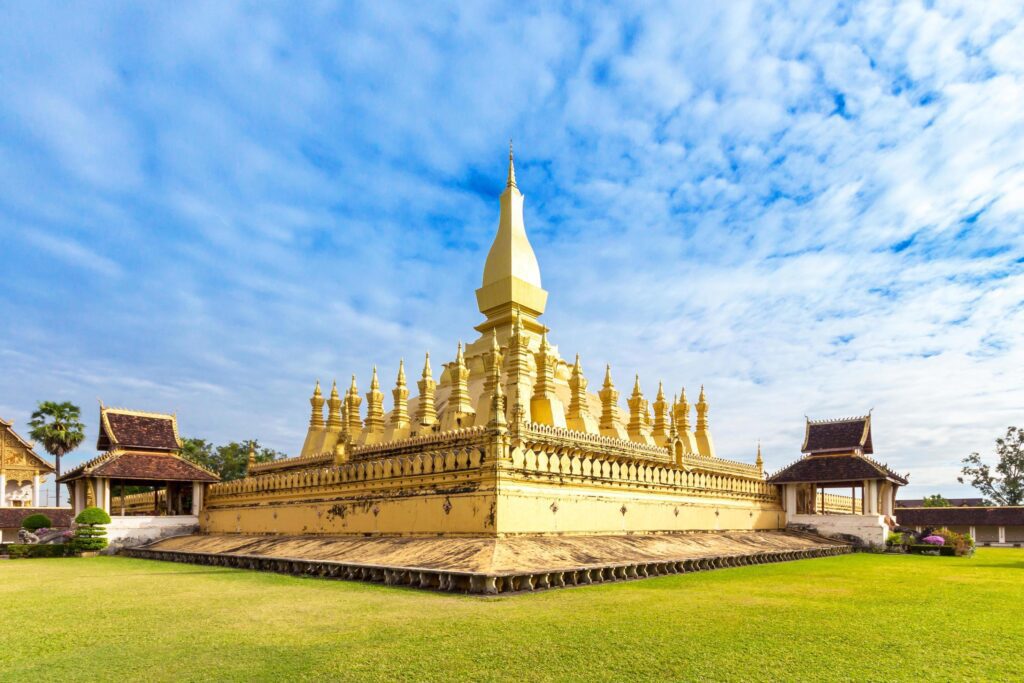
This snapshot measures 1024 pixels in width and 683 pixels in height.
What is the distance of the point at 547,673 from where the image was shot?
6117mm

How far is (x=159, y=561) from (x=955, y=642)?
2133 cm

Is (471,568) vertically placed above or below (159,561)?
above

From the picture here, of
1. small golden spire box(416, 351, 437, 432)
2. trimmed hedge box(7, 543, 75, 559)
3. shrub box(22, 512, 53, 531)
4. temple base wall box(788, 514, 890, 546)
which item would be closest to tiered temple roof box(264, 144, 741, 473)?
small golden spire box(416, 351, 437, 432)

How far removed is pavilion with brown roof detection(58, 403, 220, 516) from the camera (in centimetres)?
2570

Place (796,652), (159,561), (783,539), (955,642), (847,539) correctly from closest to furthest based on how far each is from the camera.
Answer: (796,652) < (955,642) < (159,561) < (783,539) < (847,539)

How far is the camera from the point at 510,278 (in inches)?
1118

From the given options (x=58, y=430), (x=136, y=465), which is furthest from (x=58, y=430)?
(x=136, y=465)

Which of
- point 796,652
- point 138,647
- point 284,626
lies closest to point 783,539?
point 796,652

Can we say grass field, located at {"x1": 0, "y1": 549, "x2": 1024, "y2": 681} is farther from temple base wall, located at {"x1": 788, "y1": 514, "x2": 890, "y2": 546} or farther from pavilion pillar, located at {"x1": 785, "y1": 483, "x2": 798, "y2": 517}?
pavilion pillar, located at {"x1": 785, "y1": 483, "x2": 798, "y2": 517}

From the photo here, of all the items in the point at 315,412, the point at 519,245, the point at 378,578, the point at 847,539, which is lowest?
the point at 847,539

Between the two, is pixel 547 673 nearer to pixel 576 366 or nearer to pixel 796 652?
pixel 796 652

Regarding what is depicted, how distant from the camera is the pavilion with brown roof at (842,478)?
84.3 ft

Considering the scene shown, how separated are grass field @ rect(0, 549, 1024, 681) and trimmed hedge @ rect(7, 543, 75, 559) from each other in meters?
13.2

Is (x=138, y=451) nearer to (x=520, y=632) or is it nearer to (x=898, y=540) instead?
(x=520, y=632)
